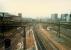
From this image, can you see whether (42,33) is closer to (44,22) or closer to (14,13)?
(44,22)

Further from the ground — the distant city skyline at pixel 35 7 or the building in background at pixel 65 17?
the distant city skyline at pixel 35 7

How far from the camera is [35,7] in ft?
11.6

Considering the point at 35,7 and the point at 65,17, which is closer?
the point at 65,17

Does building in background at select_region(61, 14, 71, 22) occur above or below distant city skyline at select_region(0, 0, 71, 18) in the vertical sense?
below

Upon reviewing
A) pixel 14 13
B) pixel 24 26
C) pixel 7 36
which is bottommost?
pixel 7 36

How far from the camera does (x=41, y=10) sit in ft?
11.5

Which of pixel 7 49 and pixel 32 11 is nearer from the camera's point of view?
pixel 32 11

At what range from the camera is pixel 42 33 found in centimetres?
352

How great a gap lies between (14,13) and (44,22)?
686 mm

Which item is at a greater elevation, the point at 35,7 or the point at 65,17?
the point at 35,7

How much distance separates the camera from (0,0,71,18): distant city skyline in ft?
11.2

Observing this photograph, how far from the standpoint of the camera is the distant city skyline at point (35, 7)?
3.42m

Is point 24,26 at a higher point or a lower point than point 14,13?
lower

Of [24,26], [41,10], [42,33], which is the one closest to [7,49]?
[24,26]
